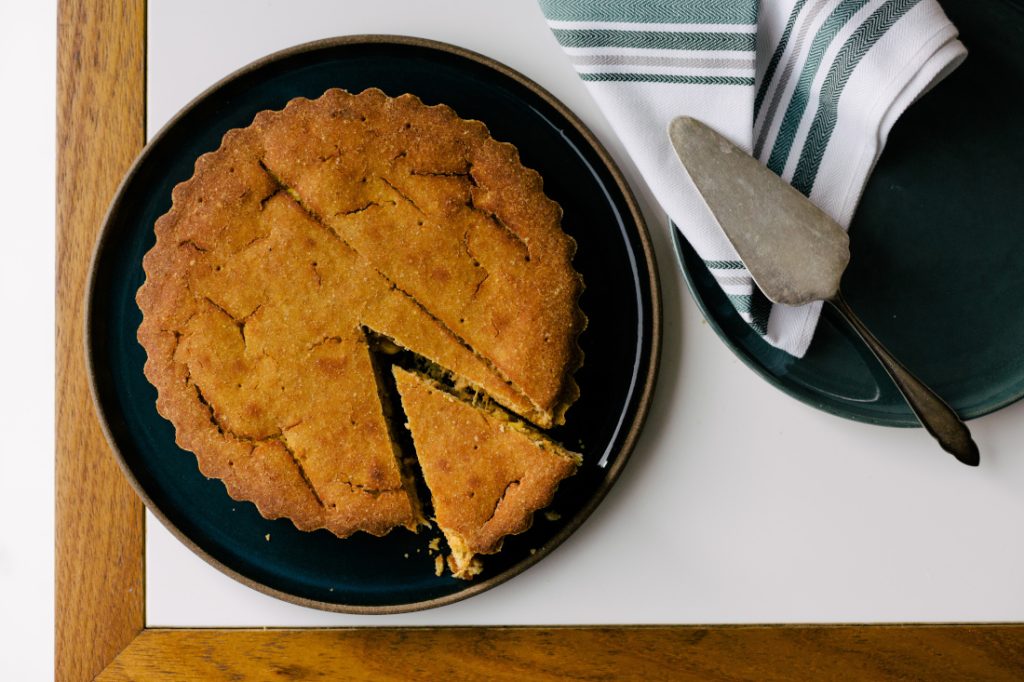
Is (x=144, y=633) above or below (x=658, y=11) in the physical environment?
below

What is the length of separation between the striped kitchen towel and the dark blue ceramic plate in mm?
110

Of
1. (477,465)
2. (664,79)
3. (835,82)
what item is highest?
(664,79)

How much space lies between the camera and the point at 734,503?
1560 millimetres

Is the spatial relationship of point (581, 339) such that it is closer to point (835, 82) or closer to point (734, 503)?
point (734, 503)

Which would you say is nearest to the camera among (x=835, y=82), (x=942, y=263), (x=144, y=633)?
(x=835, y=82)

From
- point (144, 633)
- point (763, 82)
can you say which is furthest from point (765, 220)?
point (144, 633)

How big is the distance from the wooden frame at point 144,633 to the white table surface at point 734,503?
42 millimetres

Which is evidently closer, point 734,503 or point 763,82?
point 763,82

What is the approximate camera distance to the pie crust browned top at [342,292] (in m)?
1.40

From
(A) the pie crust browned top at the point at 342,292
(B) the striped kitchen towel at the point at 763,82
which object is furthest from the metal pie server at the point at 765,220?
(A) the pie crust browned top at the point at 342,292

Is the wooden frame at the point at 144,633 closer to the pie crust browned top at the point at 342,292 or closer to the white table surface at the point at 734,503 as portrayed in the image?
the white table surface at the point at 734,503

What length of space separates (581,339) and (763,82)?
570 mm

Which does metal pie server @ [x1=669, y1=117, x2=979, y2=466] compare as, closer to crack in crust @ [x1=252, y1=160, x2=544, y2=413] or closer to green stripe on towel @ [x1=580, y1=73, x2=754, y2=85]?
green stripe on towel @ [x1=580, y1=73, x2=754, y2=85]
